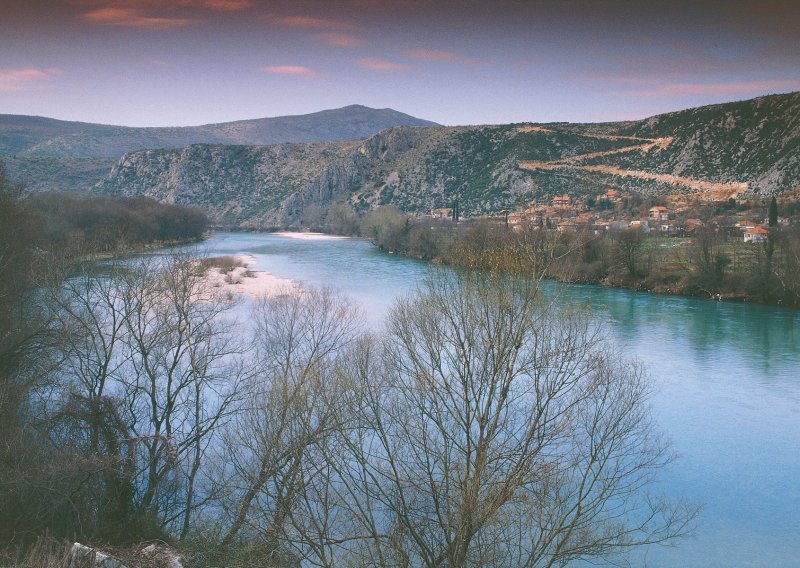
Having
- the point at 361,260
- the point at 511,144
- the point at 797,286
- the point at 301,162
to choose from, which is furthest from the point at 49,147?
the point at 797,286

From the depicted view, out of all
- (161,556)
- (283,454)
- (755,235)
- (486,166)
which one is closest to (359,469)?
(283,454)

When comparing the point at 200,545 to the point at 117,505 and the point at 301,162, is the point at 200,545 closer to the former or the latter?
the point at 117,505

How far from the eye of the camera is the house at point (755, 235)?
4022cm

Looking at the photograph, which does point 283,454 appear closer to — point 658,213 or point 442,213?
point 658,213

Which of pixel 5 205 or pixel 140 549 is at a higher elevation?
pixel 5 205

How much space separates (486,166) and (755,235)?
57577 millimetres

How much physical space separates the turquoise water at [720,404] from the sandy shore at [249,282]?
5.42ft

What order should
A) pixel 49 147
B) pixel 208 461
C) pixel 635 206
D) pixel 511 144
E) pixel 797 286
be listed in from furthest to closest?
1. pixel 49 147
2. pixel 511 144
3. pixel 635 206
4. pixel 797 286
5. pixel 208 461

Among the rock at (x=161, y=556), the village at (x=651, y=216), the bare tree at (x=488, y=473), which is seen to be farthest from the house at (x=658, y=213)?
the rock at (x=161, y=556)

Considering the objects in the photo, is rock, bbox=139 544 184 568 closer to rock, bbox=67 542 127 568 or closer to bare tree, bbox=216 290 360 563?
rock, bbox=67 542 127 568

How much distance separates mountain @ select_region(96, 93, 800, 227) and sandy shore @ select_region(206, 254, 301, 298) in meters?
28.9

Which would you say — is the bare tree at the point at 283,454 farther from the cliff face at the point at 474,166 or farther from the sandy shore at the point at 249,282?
the cliff face at the point at 474,166

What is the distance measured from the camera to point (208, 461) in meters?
13.1

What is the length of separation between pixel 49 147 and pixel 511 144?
427 ft
